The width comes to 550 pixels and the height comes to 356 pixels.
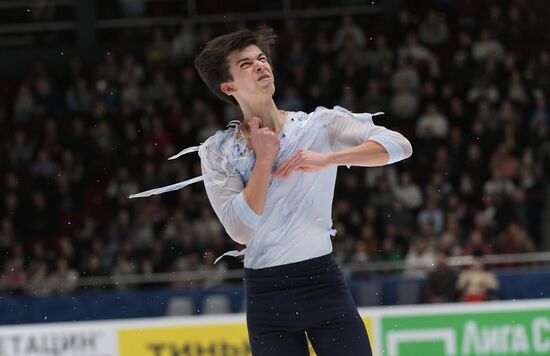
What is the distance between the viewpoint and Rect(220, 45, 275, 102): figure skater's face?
3.68 meters

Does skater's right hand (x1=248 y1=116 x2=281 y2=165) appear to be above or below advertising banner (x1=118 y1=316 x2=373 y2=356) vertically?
above

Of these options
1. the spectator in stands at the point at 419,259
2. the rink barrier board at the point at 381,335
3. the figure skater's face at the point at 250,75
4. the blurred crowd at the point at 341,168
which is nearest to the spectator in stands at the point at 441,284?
the blurred crowd at the point at 341,168

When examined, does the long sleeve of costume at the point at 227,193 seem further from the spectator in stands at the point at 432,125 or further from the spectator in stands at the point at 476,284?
the spectator in stands at the point at 432,125

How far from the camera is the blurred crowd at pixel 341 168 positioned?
11320mm

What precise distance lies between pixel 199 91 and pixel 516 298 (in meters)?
5.82

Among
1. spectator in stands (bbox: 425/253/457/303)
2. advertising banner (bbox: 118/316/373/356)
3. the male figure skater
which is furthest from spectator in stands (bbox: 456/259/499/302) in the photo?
the male figure skater

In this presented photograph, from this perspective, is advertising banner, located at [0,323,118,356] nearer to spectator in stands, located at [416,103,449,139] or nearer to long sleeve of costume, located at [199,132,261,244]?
long sleeve of costume, located at [199,132,261,244]

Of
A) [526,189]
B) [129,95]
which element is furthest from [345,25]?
[526,189]

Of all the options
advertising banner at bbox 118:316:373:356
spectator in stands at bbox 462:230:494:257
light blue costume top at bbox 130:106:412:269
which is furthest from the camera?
spectator in stands at bbox 462:230:494:257

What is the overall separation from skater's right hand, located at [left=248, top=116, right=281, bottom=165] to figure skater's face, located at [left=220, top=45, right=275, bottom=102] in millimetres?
230

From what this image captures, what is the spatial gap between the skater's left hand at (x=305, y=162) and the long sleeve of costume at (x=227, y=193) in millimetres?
186

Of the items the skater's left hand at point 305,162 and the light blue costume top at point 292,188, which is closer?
the skater's left hand at point 305,162

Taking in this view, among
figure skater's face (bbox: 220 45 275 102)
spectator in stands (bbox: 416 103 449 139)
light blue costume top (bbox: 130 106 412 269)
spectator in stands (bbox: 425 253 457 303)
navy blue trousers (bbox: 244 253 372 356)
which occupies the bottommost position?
spectator in stands (bbox: 425 253 457 303)

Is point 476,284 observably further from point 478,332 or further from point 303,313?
point 303,313
